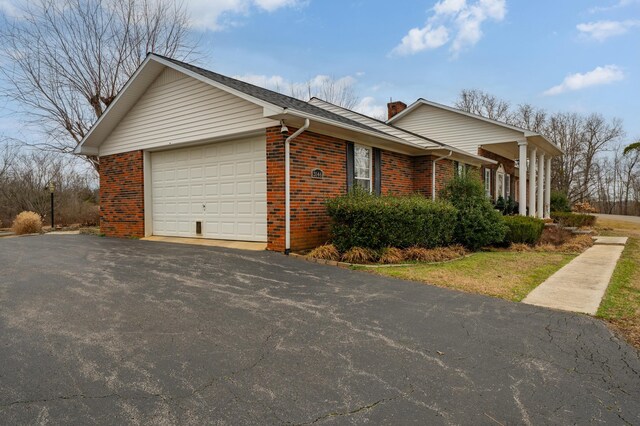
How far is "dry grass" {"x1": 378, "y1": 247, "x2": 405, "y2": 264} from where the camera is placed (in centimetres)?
740

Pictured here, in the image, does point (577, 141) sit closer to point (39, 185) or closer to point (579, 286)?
point (579, 286)

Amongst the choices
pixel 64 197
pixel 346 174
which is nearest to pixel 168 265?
pixel 346 174

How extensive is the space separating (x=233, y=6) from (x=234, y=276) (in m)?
12.5

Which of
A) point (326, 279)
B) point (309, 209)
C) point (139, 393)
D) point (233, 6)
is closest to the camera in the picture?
point (139, 393)

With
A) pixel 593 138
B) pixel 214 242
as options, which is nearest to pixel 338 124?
pixel 214 242

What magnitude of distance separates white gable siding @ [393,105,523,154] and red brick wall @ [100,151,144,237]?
41.2 ft

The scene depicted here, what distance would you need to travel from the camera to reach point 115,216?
476 inches

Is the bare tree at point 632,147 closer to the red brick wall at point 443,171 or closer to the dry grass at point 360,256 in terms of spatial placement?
the red brick wall at point 443,171

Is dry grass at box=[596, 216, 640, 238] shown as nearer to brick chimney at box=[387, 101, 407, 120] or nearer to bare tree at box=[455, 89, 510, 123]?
brick chimney at box=[387, 101, 407, 120]

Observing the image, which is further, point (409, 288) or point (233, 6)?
point (233, 6)

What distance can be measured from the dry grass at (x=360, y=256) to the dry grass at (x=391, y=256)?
164 millimetres

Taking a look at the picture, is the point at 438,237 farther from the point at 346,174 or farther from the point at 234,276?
the point at 234,276

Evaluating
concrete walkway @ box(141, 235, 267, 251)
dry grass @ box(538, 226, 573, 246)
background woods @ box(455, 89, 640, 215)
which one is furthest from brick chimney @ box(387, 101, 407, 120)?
background woods @ box(455, 89, 640, 215)

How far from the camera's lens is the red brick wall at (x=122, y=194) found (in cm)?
1140
